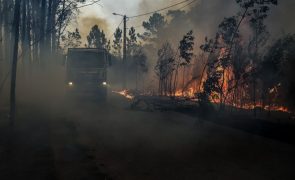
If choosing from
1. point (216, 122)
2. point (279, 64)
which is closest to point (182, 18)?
point (279, 64)

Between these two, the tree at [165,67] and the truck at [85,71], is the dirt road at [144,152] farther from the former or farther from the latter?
the tree at [165,67]

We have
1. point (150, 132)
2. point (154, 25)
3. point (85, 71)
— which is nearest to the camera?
point (150, 132)

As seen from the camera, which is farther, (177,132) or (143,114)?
(143,114)

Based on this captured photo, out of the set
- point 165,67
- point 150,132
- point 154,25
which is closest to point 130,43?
point 154,25

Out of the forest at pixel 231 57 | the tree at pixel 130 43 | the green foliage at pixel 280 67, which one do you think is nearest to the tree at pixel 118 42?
the tree at pixel 130 43

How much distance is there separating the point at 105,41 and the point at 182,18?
28183 millimetres

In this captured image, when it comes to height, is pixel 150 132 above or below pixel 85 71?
below

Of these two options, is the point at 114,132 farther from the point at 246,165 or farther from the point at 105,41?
the point at 105,41

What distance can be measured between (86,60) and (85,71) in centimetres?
73

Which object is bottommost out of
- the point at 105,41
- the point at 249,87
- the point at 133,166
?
the point at 133,166

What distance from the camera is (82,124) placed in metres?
17.0

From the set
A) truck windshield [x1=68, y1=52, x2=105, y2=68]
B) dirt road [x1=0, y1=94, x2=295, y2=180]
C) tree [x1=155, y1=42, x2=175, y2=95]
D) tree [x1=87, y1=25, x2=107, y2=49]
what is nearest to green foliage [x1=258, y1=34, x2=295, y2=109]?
dirt road [x1=0, y1=94, x2=295, y2=180]

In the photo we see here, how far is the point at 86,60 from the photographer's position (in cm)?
2666

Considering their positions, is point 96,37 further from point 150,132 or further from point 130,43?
point 150,132
